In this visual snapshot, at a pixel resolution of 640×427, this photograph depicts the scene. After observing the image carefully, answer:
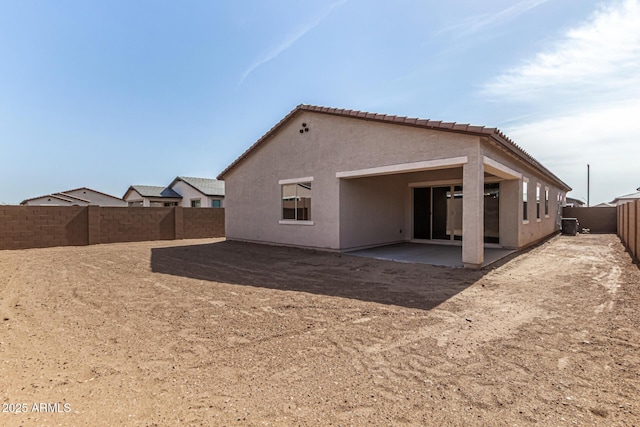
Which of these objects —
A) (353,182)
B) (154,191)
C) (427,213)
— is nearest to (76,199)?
(154,191)

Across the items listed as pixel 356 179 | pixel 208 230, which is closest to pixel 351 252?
pixel 356 179

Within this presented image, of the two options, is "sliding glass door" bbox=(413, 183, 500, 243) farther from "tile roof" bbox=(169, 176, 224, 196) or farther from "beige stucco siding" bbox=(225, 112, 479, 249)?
"tile roof" bbox=(169, 176, 224, 196)

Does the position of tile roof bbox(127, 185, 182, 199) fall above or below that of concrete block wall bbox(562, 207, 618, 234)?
above

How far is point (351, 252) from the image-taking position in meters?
11.8

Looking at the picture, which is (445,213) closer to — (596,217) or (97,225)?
(97,225)

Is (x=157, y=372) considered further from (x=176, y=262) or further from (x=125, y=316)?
(x=176, y=262)

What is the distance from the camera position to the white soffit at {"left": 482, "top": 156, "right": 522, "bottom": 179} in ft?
29.1

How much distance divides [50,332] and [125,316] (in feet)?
2.97

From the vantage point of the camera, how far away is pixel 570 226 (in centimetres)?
1992

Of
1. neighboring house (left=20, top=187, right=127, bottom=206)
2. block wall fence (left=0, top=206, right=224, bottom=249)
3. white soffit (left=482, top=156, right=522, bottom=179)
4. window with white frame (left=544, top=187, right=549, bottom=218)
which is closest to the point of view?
white soffit (left=482, top=156, right=522, bottom=179)

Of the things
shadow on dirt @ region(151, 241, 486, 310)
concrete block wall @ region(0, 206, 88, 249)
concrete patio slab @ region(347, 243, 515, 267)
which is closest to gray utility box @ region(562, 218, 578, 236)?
concrete patio slab @ region(347, 243, 515, 267)

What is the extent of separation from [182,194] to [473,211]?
1246 inches

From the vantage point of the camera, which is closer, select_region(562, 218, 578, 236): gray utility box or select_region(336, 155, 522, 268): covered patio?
select_region(336, 155, 522, 268): covered patio

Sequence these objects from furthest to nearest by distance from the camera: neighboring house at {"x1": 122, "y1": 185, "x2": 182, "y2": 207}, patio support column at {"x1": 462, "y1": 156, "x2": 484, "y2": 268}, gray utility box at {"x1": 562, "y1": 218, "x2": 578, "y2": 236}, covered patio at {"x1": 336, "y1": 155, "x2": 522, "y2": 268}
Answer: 1. neighboring house at {"x1": 122, "y1": 185, "x2": 182, "y2": 207}
2. gray utility box at {"x1": 562, "y1": 218, "x2": 578, "y2": 236}
3. covered patio at {"x1": 336, "y1": 155, "x2": 522, "y2": 268}
4. patio support column at {"x1": 462, "y1": 156, "x2": 484, "y2": 268}
